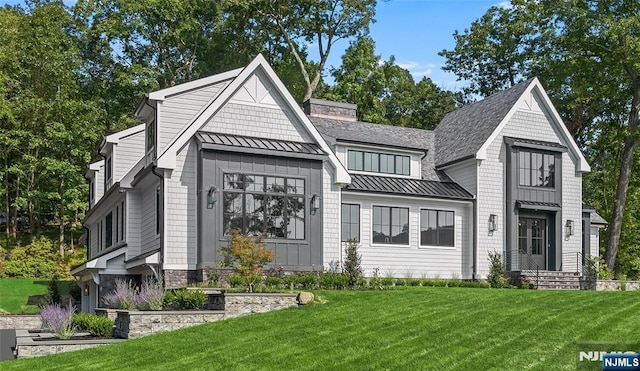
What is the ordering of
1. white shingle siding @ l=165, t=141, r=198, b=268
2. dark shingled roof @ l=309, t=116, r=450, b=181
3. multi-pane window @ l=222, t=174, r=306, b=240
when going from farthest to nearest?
dark shingled roof @ l=309, t=116, r=450, b=181
multi-pane window @ l=222, t=174, r=306, b=240
white shingle siding @ l=165, t=141, r=198, b=268

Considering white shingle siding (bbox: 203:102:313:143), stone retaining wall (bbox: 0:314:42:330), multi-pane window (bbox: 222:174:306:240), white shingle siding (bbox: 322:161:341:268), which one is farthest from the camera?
stone retaining wall (bbox: 0:314:42:330)

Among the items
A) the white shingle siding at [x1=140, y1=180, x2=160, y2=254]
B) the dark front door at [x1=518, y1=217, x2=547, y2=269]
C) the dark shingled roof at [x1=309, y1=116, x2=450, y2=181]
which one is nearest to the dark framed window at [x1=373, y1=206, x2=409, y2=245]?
the dark shingled roof at [x1=309, y1=116, x2=450, y2=181]

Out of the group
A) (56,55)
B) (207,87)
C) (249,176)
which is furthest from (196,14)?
(249,176)

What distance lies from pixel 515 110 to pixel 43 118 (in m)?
27.6

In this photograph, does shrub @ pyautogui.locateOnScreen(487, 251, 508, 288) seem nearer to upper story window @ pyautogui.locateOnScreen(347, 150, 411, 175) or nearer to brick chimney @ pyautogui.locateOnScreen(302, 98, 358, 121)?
upper story window @ pyautogui.locateOnScreen(347, 150, 411, 175)

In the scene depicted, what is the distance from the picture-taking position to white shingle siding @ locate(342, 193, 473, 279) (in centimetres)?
2394

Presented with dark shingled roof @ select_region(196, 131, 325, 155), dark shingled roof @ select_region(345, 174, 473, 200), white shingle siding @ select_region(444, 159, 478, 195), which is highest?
dark shingled roof @ select_region(196, 131, 325, 155)

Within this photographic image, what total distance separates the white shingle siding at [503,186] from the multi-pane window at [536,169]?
2.07 ft

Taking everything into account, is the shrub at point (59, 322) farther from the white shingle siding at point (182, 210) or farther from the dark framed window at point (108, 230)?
the dark framed window at point (108, 230)

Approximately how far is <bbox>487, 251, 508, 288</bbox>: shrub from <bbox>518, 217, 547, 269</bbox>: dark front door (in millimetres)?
1611

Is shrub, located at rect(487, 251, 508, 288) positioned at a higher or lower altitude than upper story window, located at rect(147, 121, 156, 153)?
lower

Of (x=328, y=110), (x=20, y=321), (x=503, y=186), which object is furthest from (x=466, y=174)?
(x=20, y=321)

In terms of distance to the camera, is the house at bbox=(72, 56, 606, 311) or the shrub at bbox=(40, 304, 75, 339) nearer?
the shrub at bbox=(40, 304, 75, 339)

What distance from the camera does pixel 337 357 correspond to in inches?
417
